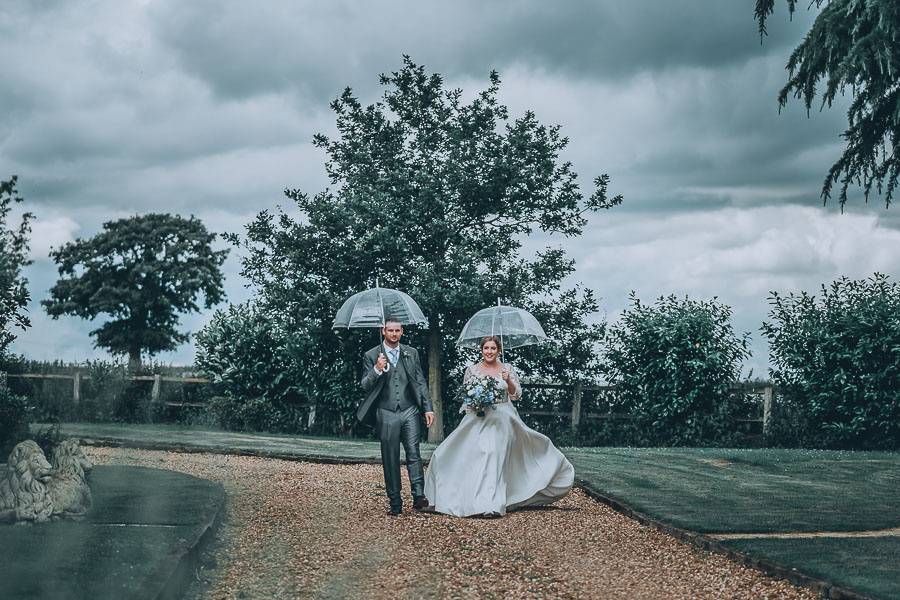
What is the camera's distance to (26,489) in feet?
27.8

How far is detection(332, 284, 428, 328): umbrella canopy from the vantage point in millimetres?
12280

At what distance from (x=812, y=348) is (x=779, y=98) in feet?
17.1

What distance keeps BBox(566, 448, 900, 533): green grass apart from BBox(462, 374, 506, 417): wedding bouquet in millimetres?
1964

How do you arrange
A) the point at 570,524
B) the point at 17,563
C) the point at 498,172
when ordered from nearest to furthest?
the point at 17,563 < the point at 570,524 < the point at 498,172

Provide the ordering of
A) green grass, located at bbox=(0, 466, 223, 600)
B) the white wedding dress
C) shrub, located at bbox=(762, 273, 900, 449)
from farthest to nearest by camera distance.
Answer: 1. shrub, located at bbox=(762, 273, 900, 449)
2. the white wedding dress
3. green grass, located at bbox=(0, 466, 223, 600)

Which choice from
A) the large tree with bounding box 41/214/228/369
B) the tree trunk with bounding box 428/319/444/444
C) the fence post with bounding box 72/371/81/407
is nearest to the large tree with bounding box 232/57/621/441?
the tree trunk with bounding box 428/319/444/444

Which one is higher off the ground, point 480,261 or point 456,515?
point 480,261

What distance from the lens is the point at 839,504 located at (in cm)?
1161

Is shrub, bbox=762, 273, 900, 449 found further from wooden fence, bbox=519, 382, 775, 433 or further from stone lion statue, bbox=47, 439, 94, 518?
stone lion statue, bbox=47, 439, 94, 518

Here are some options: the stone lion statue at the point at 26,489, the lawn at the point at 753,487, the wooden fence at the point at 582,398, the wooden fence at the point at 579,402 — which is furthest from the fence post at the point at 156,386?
the stone lion statue at the point at 26,489

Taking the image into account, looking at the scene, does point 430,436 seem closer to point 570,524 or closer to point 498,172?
point 498,172

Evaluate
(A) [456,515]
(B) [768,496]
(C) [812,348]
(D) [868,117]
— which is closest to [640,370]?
(C) [812,348]

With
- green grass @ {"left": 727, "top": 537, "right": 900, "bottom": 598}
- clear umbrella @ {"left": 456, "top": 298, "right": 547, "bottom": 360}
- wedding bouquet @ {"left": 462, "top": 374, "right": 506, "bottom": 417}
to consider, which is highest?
clear umbrella @ {"left": 456, "top": 298, "right": 547, "bottom": 360}

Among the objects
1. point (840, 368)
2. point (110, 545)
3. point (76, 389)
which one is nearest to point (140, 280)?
point (76, 389)
